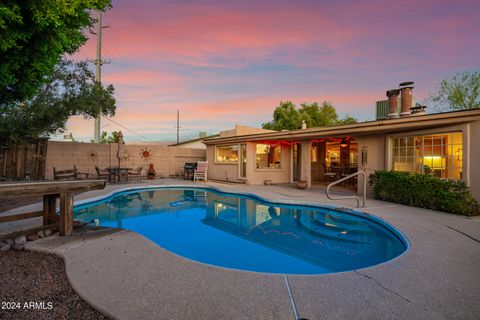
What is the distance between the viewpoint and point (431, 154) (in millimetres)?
7543

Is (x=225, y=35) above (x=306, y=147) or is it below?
above

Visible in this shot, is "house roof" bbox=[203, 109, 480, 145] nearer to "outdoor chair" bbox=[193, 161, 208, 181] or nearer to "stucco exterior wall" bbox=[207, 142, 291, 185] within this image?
"stucco exterior wall" bbox=[207, 142, 291, 185]

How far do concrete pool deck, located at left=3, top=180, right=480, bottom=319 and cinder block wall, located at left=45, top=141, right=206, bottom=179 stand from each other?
11.5 m

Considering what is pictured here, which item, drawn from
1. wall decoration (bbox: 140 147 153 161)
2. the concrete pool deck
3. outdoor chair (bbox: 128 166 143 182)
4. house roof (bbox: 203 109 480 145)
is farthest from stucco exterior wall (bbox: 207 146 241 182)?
the concrete pool deck

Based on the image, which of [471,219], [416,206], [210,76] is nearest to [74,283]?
[471,219]

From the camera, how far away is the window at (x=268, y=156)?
13.5 metres

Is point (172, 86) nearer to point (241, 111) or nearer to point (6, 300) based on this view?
point (241, 111)

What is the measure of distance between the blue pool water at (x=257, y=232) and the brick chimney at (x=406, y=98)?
16.8 ft

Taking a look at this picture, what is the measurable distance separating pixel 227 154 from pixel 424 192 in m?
10.1

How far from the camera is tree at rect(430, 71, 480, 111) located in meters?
19.8

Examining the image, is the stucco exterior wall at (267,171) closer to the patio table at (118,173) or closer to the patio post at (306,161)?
the patio post at (306,161)

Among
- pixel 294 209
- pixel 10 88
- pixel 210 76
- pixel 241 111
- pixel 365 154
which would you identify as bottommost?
pixel 294 209

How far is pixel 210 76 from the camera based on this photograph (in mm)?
→ 14797

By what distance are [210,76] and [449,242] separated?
1371 cm
